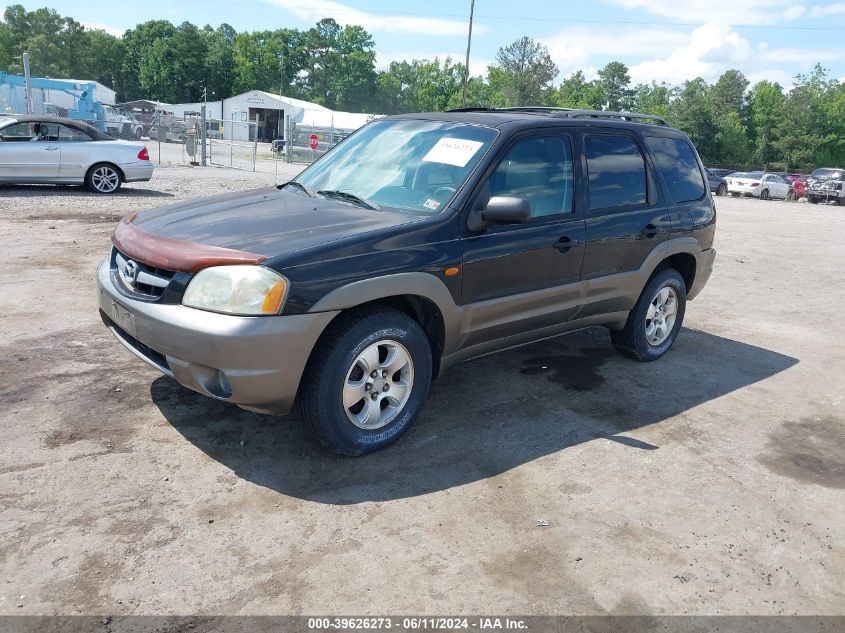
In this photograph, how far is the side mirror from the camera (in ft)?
12.8

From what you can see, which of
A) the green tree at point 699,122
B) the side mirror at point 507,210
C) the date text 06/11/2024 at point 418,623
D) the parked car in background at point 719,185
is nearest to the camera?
the date text 06/11/2024 at point 418,623

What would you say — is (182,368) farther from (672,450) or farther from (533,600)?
(672,450)

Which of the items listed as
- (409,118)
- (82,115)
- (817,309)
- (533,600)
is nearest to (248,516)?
(533,600)

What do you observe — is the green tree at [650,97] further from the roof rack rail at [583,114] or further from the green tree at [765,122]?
the roof rack rail at [583,114]

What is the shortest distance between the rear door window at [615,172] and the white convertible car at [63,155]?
1170cm

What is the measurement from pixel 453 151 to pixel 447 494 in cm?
211

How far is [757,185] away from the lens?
3359 cm

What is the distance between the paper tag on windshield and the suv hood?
1.81 feet

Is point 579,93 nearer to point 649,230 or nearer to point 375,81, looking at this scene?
point 375,81

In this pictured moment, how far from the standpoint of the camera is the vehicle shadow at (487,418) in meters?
3.64

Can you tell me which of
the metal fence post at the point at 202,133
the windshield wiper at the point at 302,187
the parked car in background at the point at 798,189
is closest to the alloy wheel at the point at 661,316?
the windshield wiper at the point at 302,187

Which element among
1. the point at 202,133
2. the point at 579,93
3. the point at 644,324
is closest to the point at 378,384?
the point at 644,324

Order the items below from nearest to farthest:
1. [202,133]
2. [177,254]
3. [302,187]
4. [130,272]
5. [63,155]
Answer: [177,254] → [130,272] → [302,187] → [63,155] → [202,133]

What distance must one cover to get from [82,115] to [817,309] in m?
43.0
